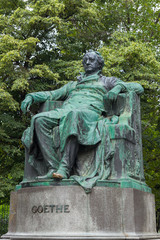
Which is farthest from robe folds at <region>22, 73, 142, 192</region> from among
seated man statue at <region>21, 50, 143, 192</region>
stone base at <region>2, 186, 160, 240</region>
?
stone base at <region>2, 186, 160, 240</region>

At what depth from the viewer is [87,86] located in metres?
7.02

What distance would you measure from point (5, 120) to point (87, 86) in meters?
6.05

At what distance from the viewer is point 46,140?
596 centimetres

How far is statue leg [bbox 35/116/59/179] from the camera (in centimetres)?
584

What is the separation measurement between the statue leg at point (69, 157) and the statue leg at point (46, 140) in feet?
0.65

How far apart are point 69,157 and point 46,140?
0.48 m

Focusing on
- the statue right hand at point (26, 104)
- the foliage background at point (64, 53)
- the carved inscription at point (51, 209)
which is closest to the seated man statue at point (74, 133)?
the statue right hand at point (26, 104)

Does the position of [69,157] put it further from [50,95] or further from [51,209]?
[50,95]

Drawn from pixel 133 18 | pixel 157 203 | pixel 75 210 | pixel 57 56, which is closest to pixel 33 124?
pixel 75 210

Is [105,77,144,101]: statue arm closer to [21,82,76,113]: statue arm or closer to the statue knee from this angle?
[21,82,76,113]: statue arm

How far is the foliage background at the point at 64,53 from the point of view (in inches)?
483

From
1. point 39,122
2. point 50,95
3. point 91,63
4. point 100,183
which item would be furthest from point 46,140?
point 91,63

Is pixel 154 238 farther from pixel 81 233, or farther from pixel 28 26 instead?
pixel 28 26

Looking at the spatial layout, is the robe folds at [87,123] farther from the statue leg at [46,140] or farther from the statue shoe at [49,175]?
the statue shoe at [49,175]
